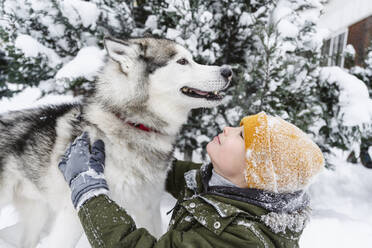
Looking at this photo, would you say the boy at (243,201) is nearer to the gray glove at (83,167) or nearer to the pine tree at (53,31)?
the gray glove at (83,167)

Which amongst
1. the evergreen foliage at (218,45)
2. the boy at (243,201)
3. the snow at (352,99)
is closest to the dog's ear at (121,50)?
the boy at (243,201)

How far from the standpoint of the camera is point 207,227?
1.28 meters

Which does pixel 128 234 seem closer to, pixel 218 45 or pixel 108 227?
pixel 108 227

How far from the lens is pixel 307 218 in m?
1.40

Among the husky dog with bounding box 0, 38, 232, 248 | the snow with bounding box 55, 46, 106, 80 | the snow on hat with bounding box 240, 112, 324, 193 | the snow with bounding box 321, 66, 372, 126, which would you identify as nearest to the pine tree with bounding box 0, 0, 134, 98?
the snow with bounding box 55, 46, 106, 80

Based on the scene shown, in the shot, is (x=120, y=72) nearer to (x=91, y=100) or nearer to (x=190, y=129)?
(x=91, y=100)

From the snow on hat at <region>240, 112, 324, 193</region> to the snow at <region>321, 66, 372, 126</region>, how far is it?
7.50 feet

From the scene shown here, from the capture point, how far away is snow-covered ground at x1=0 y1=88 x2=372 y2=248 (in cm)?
282

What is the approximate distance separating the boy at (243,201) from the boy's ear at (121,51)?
73 centimetres

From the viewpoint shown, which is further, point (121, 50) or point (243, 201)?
point (121, 50)

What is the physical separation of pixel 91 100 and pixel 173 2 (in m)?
1.75

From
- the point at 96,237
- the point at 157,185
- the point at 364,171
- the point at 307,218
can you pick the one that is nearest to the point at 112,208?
the point at 96,237

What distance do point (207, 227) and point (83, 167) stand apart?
2.29 ft

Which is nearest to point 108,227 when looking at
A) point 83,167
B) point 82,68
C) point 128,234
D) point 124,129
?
point 128,234
